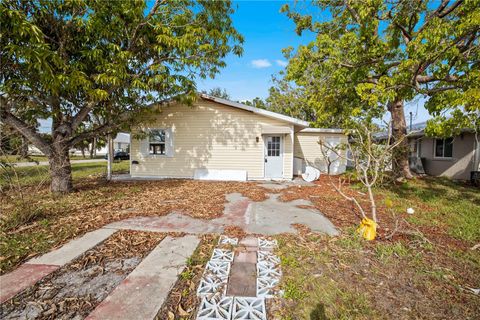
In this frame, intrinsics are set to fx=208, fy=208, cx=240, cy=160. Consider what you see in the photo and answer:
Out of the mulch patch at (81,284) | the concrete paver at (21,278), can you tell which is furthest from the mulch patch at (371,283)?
the concrete paver at (21,278)

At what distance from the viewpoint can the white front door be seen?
1012 cm

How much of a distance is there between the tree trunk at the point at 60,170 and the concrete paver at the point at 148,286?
5275 mm

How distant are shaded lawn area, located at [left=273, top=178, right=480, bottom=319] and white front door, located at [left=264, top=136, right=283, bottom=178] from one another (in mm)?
5241

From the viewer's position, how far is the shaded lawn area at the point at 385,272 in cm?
216

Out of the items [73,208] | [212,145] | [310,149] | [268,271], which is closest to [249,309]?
[268,271]

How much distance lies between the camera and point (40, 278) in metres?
2.56

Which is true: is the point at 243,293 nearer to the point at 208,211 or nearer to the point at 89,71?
the point at 208,211

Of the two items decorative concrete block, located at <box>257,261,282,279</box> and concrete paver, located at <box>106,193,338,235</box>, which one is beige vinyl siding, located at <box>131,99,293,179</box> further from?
decorative concrete block, located at <box>257,261,282,279</box>

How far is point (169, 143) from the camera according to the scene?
10203 mm

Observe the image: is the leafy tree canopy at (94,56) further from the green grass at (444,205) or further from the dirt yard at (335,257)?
the green grass at (444,205)

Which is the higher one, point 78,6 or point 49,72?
point 78,6

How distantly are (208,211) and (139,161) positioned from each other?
22.1ft

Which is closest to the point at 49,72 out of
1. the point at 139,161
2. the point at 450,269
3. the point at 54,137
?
the point at 54,137

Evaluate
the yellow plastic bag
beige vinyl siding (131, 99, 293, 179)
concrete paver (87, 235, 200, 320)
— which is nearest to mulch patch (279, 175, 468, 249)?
the yellow plastic bag
